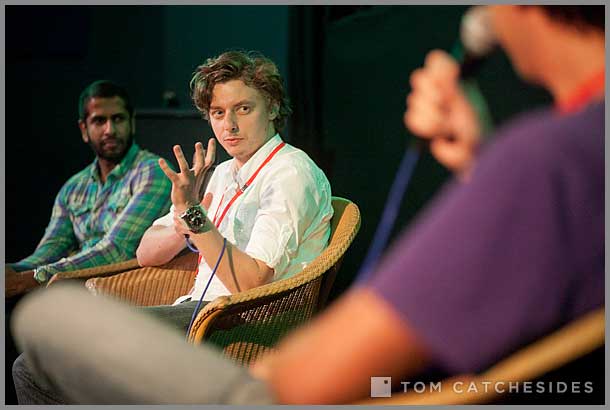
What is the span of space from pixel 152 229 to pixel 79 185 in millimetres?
792

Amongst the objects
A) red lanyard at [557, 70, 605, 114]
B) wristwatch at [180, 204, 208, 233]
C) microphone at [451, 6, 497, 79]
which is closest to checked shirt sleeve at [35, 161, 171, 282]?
wristwatch at [180, 204, 208, 233]

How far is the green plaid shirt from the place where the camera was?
3.23 meters

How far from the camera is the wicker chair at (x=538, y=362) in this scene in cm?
111

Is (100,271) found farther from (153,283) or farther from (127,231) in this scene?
(127,231)

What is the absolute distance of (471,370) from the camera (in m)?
0.96

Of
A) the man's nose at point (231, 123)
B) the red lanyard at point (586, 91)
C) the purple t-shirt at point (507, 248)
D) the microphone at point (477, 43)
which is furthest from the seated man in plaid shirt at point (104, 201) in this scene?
the purple t-shirt at point (507, 248)

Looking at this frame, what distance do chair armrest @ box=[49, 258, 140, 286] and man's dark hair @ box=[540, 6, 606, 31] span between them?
212 cm

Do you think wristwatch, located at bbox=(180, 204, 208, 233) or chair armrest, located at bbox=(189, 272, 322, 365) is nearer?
chair armrest, located at bbox=(189, 272, 322, 365)

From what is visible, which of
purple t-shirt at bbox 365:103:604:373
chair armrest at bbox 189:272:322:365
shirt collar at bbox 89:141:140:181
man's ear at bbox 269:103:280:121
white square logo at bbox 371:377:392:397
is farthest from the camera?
shirt collar at bbox 89:141:140:181

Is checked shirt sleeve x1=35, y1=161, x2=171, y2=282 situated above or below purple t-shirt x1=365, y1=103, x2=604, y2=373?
below

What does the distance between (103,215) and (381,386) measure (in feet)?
8.00

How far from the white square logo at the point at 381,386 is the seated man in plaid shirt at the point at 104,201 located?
2.12 m

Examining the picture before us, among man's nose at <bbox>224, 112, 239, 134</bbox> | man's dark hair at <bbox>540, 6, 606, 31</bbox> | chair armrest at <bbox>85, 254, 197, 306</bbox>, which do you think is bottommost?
chair armrest at <bbox>85, 254, 197, 306</bbox>

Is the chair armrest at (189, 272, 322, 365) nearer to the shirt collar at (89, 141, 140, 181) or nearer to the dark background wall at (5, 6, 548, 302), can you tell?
the dark background wall at (5, 6, 548, 302)
